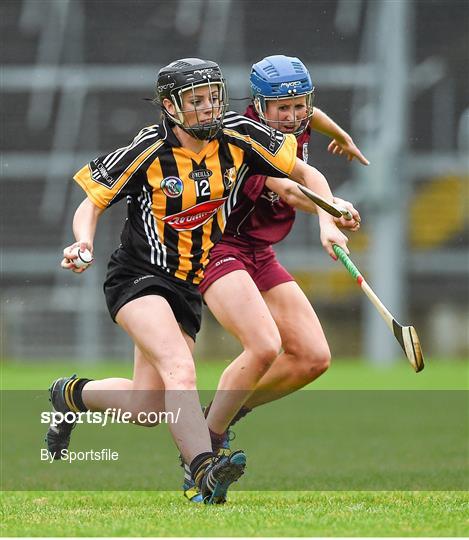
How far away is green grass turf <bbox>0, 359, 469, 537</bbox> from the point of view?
11.2ft

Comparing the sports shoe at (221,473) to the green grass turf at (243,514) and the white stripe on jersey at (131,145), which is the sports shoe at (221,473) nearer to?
the green grass turf at (243,514)

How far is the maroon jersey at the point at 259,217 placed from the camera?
5004 millimetres

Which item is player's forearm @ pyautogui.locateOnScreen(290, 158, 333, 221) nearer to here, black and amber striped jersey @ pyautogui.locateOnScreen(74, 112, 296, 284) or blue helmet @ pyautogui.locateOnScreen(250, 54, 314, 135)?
black and amber striped jersey @ pyautogui.locateOnScreen(74, 112, 296, 284)

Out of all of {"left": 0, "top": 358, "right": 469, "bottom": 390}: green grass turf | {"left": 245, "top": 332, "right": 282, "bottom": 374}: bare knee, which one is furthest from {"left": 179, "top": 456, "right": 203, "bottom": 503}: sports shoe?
{"left": 0, "top": 358, "right": 469, "bottom": 390}: green grass turf

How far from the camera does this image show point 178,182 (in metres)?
4.33

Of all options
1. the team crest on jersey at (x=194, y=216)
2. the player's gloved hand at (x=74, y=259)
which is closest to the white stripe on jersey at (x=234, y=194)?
the team crest on jersey at (x=194, y=216)

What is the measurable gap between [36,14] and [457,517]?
9782 millimetres

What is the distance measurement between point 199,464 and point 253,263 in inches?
50.3

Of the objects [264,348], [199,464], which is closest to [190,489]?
[199,464]

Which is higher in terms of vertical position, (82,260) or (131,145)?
(131,145)

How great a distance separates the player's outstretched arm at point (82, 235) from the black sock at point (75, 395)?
2.55 ft

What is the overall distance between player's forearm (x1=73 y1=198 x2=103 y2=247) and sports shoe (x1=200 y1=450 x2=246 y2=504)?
84cm

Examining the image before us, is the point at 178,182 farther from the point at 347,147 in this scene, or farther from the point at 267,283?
the point at 347,147

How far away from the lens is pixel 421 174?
1426cm
